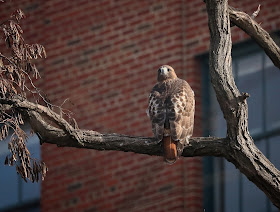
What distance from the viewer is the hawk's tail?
10.4m

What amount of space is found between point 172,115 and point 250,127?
333 cm

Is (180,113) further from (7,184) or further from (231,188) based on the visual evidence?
(7,184)

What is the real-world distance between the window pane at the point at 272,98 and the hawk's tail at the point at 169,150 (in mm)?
3673

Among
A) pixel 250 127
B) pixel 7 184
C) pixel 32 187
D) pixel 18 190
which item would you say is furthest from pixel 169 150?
pixel 7 184

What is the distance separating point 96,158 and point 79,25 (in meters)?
2.07

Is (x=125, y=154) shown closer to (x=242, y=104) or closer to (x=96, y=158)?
(x=96, y=158)

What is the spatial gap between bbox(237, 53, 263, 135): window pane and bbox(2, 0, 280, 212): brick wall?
1.19 ft

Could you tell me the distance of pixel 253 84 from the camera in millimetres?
14227

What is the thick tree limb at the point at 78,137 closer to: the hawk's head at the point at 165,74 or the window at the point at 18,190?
the hawk's head at the point at 165,74

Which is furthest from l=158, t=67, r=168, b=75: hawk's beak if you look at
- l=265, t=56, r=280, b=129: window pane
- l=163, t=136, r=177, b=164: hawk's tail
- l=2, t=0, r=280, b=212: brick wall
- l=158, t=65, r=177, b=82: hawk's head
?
l=163, t=136, r=177, b=164: hawk's tail

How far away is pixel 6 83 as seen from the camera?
10.1m

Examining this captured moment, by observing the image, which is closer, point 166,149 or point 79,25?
point 166,149

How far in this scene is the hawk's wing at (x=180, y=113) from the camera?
34.5 ft

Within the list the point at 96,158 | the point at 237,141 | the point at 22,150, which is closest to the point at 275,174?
the point at 237,141
